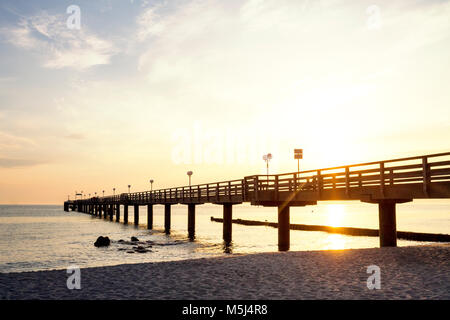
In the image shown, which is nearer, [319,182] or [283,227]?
[319,182]

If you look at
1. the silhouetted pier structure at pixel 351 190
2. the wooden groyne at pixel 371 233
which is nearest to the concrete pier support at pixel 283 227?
the silhouetted pier structure at pixel 351 190

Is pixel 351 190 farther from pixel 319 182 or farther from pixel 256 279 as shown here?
pixel 256 279

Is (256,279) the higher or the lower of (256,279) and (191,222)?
the higher

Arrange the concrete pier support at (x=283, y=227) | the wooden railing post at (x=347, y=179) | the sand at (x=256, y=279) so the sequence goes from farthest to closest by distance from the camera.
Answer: the concrete pier support at (x=283, y=227) → the wooden railing post at (x=347, y=179) → the sand at (x=256, y=279)

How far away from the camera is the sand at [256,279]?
859 cm

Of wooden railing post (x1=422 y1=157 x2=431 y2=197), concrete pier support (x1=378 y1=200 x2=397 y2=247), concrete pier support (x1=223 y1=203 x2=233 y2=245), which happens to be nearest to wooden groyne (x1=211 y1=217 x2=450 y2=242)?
concrete pier support (x1=223 y1=203 x2=233 y2=245)

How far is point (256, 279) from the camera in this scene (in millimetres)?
10188

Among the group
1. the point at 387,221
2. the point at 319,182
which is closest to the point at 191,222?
the point at 319,182

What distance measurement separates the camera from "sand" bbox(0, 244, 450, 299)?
8586mm

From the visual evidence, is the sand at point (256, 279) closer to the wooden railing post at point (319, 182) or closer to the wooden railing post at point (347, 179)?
the wooden railing post at point (347, 179)

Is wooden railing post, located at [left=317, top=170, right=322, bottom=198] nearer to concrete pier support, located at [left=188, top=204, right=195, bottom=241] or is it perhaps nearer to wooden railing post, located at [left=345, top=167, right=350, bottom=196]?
wooden railing post, located at [left=345, top=167, right=350, bottom=196]
